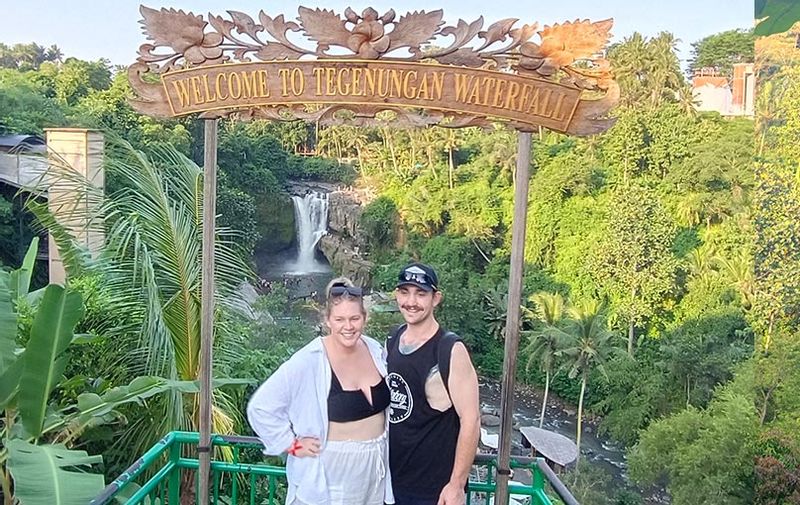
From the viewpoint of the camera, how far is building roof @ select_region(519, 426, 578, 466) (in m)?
17.3

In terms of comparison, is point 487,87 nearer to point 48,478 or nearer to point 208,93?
point 208,93

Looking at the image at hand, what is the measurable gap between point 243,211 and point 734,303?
13838 mm

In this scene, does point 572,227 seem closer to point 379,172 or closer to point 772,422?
point 379,172

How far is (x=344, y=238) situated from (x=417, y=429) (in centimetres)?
2310

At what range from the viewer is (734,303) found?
19250mm

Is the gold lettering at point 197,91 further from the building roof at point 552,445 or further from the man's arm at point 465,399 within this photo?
the building roof at point 552,445

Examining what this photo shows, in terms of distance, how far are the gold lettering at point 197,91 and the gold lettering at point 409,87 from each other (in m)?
0.69

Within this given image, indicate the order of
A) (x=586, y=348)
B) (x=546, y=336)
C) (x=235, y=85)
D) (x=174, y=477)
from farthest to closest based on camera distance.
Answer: (x=546, y=336) → (x=586, y=348) → (x=174, y=477) → (x=235, y=85)

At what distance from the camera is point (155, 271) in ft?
14.3

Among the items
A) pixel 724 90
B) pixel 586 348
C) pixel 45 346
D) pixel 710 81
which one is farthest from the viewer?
pixel 710 81

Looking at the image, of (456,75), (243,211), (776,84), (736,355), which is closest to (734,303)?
(736,355)

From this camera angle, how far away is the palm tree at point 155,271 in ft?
12.8

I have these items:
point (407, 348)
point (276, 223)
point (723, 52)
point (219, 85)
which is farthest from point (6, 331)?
point (723, 52)

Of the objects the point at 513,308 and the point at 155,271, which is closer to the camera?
the point at 513,308
